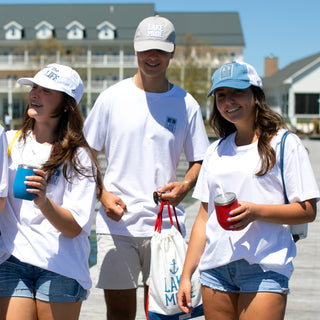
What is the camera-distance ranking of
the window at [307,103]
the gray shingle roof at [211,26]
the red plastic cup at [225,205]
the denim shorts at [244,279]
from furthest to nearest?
1. the gray shingle roof at [211,26]
2. the window at [307,103]
3. the denim shorts at [244,279]
4. the red plastic cup at [225,205]

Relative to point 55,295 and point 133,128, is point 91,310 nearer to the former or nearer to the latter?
point 133,128

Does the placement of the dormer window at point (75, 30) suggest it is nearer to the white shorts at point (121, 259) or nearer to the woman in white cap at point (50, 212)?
the white shorts at point (121, 259)

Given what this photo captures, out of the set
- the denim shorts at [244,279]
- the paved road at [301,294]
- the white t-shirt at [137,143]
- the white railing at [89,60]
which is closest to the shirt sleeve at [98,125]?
the white t-shirt at [137,143]

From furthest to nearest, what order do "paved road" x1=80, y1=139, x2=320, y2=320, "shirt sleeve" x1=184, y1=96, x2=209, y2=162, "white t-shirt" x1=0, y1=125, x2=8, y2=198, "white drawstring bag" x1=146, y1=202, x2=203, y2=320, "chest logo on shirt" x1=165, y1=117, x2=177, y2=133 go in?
"paved road" x1=80, y1=139, x2=320, y2=320 → "shirt sleeve" x1=184, y1=96, x2=209, y2=162 → "chest logo on shirt" x1=165, y1=117, x2=177, y2=133 → "white drawstring bag" x1=146, y1=202, x2=203, y2=320 → "white t-shirt" x1=0, y1=125, x2=8, y2=198

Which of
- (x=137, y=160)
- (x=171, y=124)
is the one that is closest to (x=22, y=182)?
(x=137, y=160)

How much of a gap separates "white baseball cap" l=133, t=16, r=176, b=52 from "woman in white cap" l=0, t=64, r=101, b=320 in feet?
2.49

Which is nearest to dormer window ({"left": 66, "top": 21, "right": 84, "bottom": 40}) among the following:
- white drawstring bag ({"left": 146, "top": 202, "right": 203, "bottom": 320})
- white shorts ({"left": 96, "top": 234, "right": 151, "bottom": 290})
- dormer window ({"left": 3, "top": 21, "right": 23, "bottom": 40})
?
dormer window ({"left": 3, "top": 21, "right": 23, "bottom": 40})

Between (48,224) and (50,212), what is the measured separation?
15 centimetres

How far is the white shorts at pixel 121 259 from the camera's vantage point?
3.98 m

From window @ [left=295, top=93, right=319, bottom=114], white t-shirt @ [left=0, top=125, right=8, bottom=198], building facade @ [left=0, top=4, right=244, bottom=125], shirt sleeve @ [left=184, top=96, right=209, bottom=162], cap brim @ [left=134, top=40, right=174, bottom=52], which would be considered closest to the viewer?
white t-shirt @ [left=0, top=125, right=8, bottom=198]

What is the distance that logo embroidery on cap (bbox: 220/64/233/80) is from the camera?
9.99 ft

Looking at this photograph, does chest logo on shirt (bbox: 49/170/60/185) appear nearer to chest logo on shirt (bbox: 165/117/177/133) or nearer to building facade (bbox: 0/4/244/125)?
chest logo on shirt (bbox: 165/117/177/133)

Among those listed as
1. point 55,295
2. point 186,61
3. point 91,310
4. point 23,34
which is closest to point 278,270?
point 55,295

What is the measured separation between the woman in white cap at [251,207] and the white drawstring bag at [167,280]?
413mm
